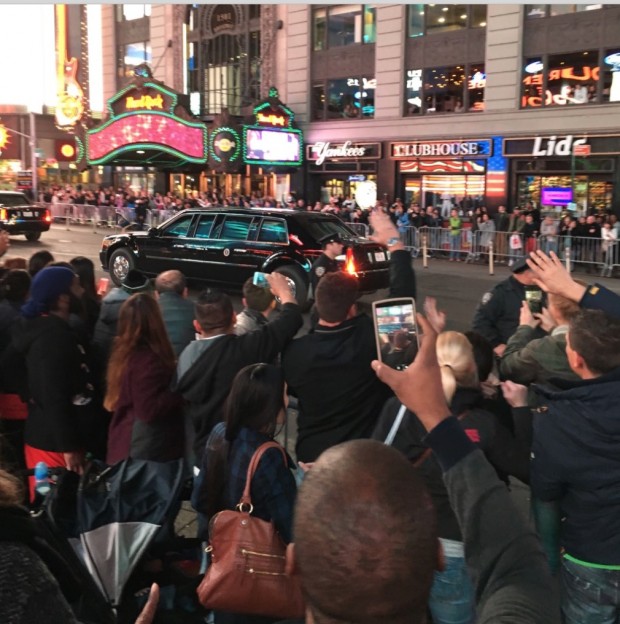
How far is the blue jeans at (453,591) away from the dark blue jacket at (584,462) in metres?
0.42

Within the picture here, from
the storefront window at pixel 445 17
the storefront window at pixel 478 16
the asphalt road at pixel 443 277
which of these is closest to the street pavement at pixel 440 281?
the asphalt road at pixel 443 277

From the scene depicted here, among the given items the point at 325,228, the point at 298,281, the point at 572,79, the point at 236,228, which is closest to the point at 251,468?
the point at 298,281

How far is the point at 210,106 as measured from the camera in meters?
35.6

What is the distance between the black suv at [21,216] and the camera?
76.1 feet

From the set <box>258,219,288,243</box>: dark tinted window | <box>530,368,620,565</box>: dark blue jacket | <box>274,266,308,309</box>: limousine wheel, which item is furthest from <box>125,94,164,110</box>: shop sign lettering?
<box>530,368,620,565</box>: dark blue jacket

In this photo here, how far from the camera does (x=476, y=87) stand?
25.8 metres

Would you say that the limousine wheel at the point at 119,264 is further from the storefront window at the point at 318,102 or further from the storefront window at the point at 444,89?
the storefront window at the point at 318,102

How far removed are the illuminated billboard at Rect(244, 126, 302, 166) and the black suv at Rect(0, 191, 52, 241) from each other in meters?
8.00

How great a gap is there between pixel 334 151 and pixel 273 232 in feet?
55.6

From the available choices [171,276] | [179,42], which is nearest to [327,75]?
[179,42]

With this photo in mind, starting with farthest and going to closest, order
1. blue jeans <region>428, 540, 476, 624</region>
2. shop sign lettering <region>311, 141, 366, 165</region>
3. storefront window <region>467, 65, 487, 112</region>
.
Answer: shop sign lettering <region>311, 141, 366, 165</region> → storefront window <region>467, 65, 487, 112</region> → blue jeans <region>428, 540, 476, 624</region>

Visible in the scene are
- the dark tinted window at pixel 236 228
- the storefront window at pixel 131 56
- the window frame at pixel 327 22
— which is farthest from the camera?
the storefront window at pixel 131 56

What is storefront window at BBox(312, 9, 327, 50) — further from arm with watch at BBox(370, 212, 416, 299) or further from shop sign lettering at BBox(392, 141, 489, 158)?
arm with watch at BBox(370, 212, 416, 299)

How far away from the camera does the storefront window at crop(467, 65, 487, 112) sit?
1009 inches
